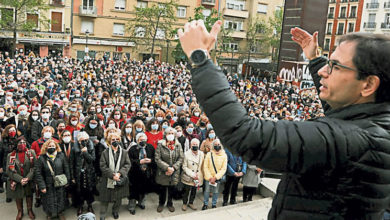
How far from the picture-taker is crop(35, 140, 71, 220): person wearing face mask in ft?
21.0

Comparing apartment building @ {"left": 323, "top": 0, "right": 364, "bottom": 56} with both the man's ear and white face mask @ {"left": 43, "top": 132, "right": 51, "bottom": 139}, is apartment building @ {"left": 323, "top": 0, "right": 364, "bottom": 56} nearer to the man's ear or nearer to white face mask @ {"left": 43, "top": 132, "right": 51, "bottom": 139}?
white face mask @ {"left": 43, "top": 132, "right": 51, "bottom": 139}

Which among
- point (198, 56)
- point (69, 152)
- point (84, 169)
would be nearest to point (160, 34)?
point (69, 152)

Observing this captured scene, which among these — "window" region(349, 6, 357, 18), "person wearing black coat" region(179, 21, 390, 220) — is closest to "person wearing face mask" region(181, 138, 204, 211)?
"person wearing black coat" region(179, 21, 390, 220)

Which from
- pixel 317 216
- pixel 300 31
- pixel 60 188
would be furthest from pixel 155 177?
pixel 317 216

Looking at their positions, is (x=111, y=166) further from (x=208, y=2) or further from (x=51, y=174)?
(x=208, y=2)

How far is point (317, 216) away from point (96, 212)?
22.4ft

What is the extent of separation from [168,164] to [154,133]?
3.88ft

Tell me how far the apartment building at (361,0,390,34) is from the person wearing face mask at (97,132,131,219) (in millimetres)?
44229

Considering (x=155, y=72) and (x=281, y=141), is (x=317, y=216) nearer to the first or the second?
(x=281, y=141)

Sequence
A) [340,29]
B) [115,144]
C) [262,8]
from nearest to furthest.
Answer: [115,144], [262,8], [340,29]

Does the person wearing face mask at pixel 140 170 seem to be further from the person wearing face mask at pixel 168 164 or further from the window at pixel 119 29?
the window at pixel 119 29

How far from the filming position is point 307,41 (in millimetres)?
2180

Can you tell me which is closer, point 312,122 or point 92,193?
point 312,122

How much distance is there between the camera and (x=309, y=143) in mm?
1145
